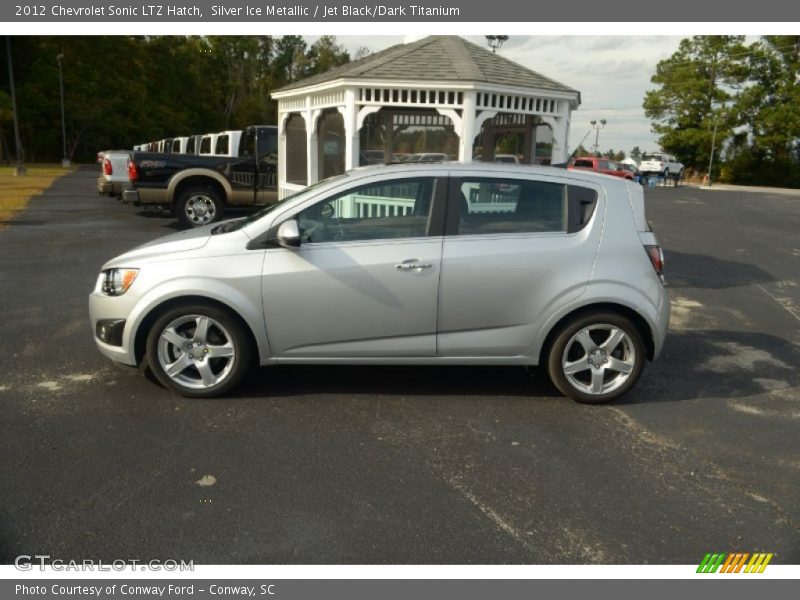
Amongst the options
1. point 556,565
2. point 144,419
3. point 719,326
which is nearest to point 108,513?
point 144,419

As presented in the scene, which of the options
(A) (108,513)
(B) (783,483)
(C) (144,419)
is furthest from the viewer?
(C) (144,419)

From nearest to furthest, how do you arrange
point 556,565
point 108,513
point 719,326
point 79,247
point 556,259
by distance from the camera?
point 556,565 → point 108,513 → point 556,259 → point 719,326 → point 79,247

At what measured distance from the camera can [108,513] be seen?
3270 millimetres

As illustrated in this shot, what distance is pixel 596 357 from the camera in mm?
4816

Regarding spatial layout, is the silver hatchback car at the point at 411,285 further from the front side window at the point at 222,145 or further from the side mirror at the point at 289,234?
the front side window at the point at 222,145

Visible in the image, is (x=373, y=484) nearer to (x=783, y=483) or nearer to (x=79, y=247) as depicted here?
(x=783, y=483)

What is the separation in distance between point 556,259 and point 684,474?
5.40ft

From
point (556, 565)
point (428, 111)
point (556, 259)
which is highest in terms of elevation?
point (428, 111)

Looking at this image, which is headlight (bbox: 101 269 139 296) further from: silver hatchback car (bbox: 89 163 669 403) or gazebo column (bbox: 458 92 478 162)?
gazebo column (bbox: 458 92 478 162)

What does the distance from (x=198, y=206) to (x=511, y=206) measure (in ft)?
34.1

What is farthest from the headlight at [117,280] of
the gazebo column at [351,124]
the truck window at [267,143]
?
the truck window at [267,143]

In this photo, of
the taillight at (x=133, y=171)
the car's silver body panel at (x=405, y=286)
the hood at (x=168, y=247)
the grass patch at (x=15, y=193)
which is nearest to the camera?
the car's silver body panel at (x=405, y=286)

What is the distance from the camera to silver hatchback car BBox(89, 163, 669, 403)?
459 cm

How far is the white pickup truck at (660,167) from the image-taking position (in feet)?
156
